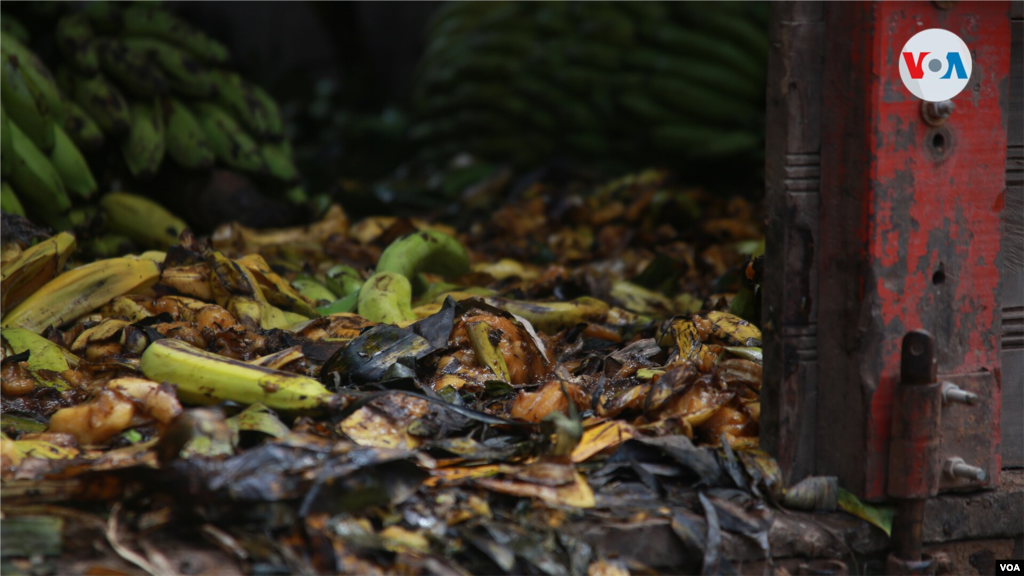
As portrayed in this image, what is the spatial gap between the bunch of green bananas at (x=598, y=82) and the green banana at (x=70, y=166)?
10.7ft

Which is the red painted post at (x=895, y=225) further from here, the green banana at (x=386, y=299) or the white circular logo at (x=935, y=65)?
the green banana at (x=386, y=299)

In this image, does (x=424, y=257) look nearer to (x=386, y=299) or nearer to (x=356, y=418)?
(x=386, y=299)

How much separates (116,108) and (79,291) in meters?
1.65

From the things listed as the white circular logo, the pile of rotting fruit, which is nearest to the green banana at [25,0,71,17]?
the pile of rotting fruit

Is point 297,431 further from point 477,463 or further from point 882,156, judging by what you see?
point 882,156

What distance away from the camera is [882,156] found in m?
1.85

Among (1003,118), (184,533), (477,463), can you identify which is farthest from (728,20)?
(184,533)

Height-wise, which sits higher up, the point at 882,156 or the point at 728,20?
the point at 728,20

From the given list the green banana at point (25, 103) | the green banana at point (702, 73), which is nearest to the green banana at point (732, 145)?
the green banana at point (702, 73)

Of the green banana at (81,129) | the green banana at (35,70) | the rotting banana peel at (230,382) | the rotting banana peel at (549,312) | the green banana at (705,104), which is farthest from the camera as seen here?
the green banana at (705,104)

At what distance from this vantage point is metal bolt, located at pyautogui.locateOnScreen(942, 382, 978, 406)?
1909mm

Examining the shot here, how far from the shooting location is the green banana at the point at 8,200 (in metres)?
3.33

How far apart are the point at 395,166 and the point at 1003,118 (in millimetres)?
5323

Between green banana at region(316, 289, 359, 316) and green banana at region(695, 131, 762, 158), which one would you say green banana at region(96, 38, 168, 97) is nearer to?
green banana at region(316, 289, 359, 316)
